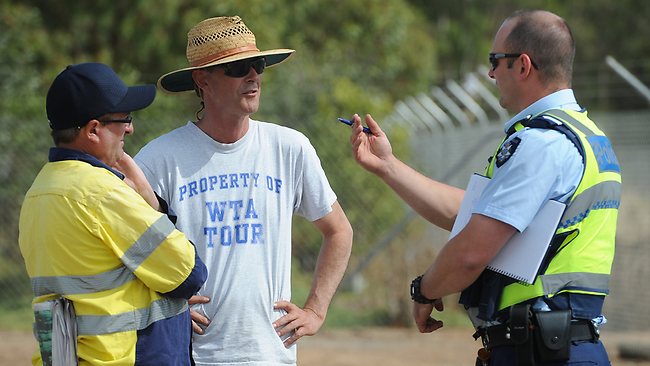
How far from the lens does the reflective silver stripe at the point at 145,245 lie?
10.8ft

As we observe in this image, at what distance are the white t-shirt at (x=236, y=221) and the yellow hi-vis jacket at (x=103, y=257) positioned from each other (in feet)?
1.91

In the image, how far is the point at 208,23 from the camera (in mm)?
4164

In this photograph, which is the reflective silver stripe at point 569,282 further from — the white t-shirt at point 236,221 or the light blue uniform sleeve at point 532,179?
the white t-shirt at point 236,221

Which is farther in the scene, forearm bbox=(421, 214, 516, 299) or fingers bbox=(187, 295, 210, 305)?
fingers bbox=(187, 295, 210, 305)

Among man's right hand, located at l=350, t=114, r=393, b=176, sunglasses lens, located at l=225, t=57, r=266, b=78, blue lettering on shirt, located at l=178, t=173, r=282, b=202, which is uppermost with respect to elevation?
sunglasses lens, located at l=225, t=57, r=266, b=78

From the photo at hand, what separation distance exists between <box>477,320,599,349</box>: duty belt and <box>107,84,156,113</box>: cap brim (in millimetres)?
1418

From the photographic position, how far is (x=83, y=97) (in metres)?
3.41

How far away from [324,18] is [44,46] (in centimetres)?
597

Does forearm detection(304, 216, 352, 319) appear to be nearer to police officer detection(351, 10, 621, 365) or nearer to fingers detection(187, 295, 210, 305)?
fingers detection(187, 295, 210, 305)

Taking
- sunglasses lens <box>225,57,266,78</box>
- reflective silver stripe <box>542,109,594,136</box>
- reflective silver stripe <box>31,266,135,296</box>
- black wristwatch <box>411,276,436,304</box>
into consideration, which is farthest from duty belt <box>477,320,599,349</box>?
sunglasses lens <box>225,57,266,78</box>

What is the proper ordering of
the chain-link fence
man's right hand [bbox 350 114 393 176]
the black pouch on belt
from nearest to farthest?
the black pouch on belt → man's right hand [bbox 350 114 393 176] → the chain-link fence

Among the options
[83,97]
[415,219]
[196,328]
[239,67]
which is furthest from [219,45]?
[415,219]

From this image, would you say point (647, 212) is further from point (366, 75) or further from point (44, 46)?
point (44, 46)

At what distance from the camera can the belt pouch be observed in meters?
3.43
